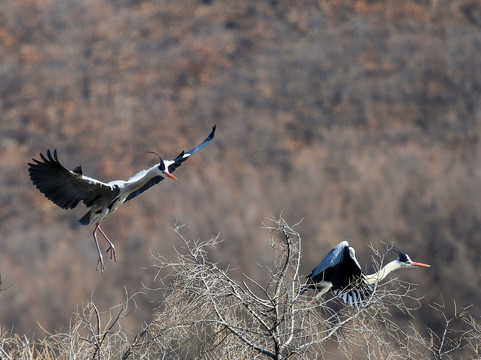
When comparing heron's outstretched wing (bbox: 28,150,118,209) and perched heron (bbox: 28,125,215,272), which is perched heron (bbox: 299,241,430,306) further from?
heron's outstretched wing (bbox: 28,150,118,209)

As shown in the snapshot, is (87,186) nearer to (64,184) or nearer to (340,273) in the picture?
(64,184)

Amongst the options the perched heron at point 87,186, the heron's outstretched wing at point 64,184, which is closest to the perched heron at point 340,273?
the perched heron at point 87,186

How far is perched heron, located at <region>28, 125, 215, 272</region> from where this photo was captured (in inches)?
280

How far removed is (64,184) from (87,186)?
251 millimetres

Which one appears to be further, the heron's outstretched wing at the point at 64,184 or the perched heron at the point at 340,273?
the perched heron at the point at 340,273

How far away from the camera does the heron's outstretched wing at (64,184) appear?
705 centimetres

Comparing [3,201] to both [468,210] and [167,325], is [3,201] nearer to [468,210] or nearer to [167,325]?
[468,210]

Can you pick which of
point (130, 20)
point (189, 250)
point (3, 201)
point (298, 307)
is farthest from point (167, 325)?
point (130, 20)

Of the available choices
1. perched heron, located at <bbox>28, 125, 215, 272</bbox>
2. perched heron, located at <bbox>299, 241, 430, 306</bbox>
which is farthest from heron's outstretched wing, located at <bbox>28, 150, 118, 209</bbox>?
perched heron, located at <bbox>299, 241, 430, 306</bbox>

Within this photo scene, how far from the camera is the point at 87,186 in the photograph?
7.59 metres

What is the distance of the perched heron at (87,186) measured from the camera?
23.4ft

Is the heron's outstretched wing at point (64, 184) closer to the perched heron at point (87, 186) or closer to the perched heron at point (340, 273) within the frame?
the perched heron at point (87, 186)

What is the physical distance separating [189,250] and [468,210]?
1459 centimetres

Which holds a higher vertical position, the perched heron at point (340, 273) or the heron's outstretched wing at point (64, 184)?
the heron's outstretched wing at point (64, 184)
